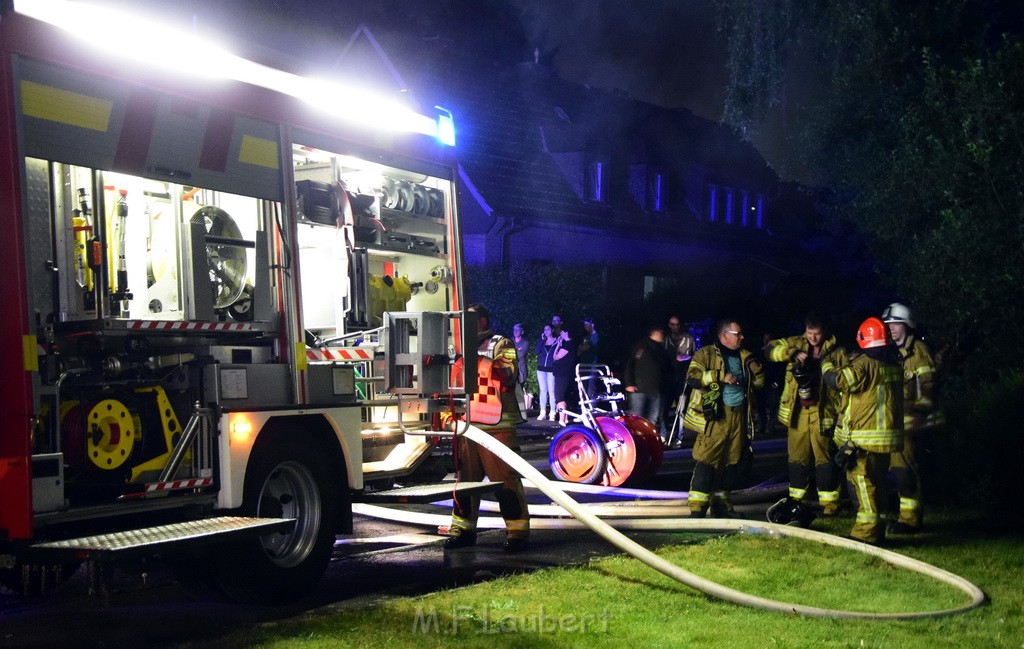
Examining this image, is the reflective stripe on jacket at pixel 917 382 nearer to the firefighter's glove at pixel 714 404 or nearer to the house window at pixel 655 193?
the firefighter's glove at pixel 714 404

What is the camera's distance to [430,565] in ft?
27.7

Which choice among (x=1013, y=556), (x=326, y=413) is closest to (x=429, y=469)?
(x=326, y=413)

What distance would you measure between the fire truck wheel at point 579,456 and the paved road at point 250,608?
260 centimetres

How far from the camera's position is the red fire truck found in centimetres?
590

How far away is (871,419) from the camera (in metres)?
8.89

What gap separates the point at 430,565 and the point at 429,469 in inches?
25.8

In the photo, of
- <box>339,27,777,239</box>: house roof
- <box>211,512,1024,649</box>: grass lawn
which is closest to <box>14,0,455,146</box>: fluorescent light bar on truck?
<box>211,512,1024,649</box>: grass lawn

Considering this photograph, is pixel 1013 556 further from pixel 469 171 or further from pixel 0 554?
pixel 469 171

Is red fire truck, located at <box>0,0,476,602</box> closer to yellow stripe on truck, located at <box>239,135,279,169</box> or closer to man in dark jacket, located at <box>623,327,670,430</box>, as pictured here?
yellow stripe on truck, located at <box>239,135,279,169</box>

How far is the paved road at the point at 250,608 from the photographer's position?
649cm

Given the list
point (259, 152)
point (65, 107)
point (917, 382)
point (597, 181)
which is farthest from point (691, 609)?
point (597, 181)

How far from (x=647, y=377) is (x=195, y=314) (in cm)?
950

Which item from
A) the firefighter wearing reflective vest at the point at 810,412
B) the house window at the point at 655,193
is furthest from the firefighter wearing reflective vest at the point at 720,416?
the house window at the point at 655,193

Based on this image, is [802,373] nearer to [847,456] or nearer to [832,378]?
[832,378]
